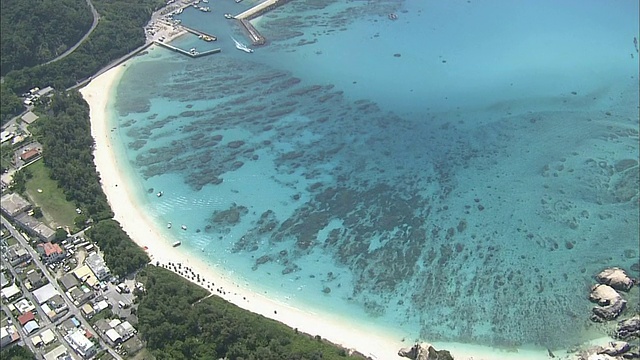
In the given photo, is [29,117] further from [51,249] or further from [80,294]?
[80,294]

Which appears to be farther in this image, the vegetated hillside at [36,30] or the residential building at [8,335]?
the vegetated hillside at [36,30]

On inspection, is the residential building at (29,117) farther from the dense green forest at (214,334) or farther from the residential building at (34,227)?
the dense green forest at (214,334)

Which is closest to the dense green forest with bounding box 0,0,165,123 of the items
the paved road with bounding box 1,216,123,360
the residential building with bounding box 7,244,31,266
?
the paved road with bounding box 1,216,123,360

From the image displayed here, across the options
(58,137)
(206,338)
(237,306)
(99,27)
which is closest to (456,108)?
(237,306)

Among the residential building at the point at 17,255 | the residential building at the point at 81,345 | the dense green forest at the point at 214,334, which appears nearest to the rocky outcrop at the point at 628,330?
the dense green forest at the point at 214,334

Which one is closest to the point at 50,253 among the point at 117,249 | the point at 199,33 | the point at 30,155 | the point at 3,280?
the point at 3,280

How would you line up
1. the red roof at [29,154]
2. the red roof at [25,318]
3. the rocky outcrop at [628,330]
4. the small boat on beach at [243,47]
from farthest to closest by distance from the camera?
the small boat on beach at [243,47] → the red roof at [29,154] → the red roof at [25,318] → the rocky outcrop at [628,330]
